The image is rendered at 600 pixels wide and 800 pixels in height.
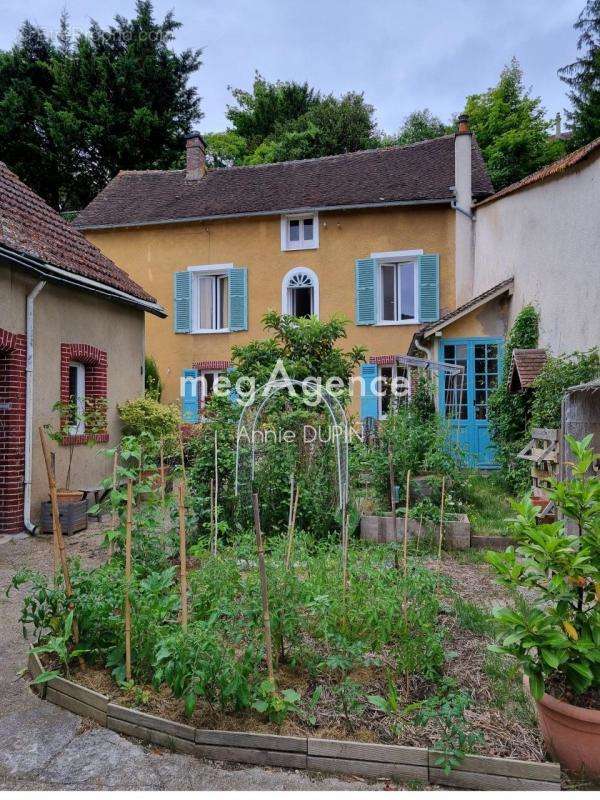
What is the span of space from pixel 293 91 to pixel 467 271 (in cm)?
1648

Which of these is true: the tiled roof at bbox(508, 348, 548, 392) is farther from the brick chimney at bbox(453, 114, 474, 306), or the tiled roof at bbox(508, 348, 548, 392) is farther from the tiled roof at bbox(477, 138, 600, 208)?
the brick chimney at bbox(453, 114, 474, 306)

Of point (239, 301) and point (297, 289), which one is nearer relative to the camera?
point (239, 301)

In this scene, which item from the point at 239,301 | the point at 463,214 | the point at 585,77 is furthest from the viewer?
the point at 585,77

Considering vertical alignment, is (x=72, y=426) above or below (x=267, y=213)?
below

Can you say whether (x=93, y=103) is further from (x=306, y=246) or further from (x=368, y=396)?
(x=368, y=396)

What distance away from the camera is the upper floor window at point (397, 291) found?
14.4 meters

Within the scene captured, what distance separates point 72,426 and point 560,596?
7.41 meters

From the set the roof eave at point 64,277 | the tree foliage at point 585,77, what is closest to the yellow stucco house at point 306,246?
the tree foliage at point 585,77

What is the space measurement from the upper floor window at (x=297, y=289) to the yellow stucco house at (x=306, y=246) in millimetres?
29

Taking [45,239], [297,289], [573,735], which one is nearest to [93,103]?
[297,289]

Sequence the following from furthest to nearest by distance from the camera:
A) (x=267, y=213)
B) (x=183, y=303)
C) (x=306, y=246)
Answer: (x=183, y=303) → (x=306, y=246) → (x=267, y=213)

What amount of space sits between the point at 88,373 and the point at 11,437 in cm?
218

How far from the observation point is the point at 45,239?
837 cm

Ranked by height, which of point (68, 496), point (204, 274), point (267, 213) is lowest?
point (68, 496)
